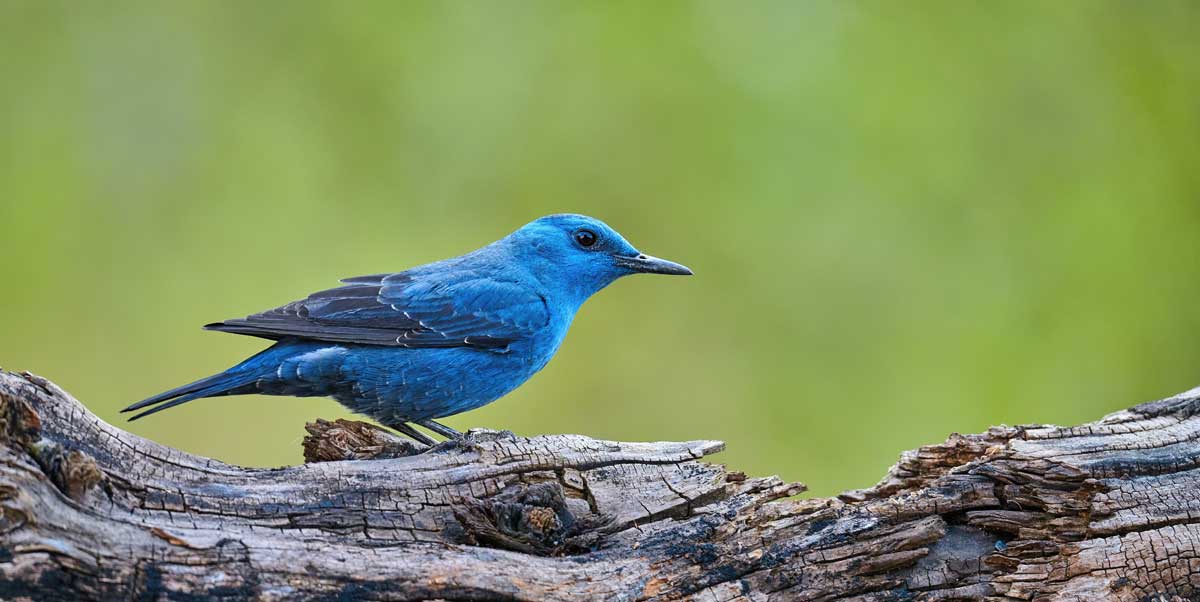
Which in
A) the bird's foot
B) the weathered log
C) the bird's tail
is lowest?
the weathered log

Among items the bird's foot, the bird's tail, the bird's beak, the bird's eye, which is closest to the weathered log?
the bird's foot

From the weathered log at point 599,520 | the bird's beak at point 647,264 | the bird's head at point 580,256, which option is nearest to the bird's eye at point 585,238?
the bird's head at point 580,256

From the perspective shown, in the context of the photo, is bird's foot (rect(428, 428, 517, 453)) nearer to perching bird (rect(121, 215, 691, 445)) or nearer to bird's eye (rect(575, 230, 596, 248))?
perching bird (rect(121, 215, 691, 445))

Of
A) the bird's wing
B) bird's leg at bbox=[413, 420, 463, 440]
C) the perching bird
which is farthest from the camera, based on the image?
bird's leg at bbox=[413, 420, 463, 440]

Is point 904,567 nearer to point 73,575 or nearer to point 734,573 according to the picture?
point 734,573

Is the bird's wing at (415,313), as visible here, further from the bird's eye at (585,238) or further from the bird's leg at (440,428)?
the bird's eye at (585,238)

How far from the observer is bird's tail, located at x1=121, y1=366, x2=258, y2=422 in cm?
500

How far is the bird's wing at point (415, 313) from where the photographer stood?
5.73 meters

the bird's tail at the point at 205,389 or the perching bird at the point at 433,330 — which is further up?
the perching bird at the point at 433,330

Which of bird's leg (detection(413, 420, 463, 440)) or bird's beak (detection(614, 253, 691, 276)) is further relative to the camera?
bird's beak (detection(614, 253, 691, 276))

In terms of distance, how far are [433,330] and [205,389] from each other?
1.30 meters

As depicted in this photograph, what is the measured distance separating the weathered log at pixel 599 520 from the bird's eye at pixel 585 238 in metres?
2.11

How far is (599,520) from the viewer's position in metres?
4.52

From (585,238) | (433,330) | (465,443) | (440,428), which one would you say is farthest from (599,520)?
(585,238)
